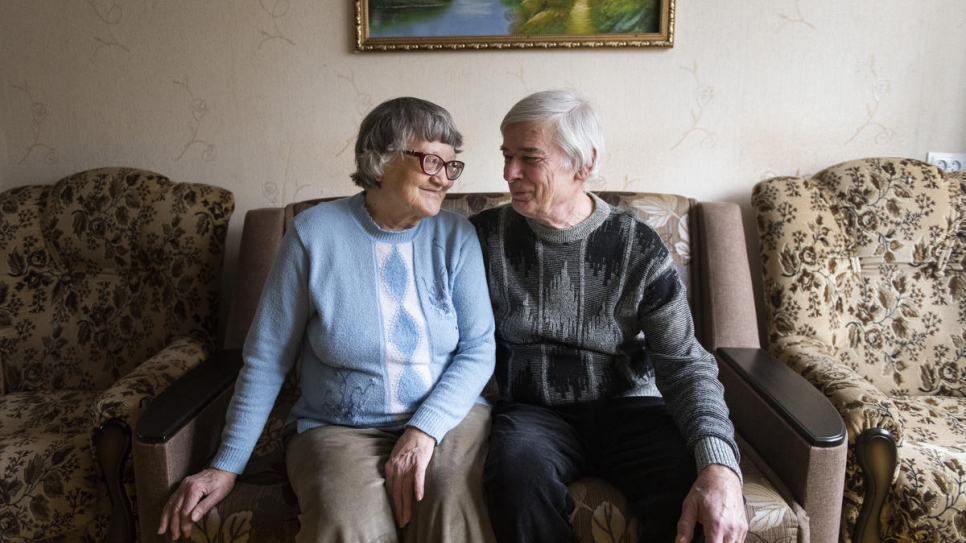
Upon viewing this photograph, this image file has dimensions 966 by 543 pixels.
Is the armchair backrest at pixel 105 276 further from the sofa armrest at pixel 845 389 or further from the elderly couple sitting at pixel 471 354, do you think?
the sofa armrest at pixel 845 389

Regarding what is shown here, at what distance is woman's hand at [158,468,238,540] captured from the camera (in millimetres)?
1166

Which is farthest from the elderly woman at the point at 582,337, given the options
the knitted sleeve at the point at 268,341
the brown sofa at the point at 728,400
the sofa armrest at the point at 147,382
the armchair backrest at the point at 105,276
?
the armchair backrest at the point at 105,276

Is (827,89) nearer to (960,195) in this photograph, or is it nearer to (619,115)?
(960,195)

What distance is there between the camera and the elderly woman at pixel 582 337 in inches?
47.4

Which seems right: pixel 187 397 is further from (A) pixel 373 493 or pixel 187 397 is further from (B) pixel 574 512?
(B) pixel 574 512

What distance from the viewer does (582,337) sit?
1.36 meters

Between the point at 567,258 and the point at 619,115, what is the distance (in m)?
0.77

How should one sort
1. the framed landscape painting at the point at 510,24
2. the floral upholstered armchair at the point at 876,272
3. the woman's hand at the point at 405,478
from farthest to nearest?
the framed landscape painting at the point at 510,24, the floral upholstered armchair at the point at 876,272, the woman's hand at the point at 405,478

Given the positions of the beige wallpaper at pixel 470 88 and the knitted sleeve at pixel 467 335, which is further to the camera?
the beige wallpaper at pixel 470 88

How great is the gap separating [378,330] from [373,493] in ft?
1.02

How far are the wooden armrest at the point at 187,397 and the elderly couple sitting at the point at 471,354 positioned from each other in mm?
101

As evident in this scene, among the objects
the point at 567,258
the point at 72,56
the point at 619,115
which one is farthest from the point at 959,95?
the point at 72,56

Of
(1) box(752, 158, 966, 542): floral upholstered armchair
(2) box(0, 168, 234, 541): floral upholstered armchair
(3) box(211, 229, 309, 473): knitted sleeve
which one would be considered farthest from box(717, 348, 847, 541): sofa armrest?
(2) box(0, 168, 234, 541): floral upholstered armchair

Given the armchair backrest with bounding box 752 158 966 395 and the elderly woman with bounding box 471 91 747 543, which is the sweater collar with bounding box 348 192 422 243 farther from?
the armchair backrest with bounding box 752 158 966 395
